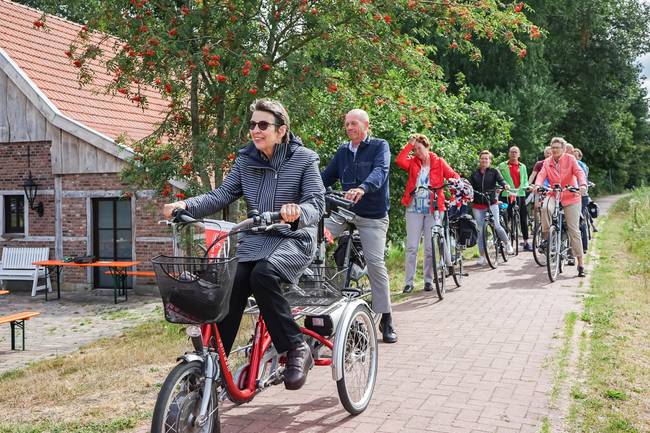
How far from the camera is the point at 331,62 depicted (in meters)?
→ 11.4

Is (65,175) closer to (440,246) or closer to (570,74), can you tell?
(440,246)

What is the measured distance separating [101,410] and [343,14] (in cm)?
645

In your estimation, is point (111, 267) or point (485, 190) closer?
point (485, 190)

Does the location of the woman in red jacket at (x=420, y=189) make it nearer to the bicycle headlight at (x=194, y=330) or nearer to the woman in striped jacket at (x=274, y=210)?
the woman in striped jacket at (x=274, y=210)

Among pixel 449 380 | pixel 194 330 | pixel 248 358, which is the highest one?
pixel 194 330

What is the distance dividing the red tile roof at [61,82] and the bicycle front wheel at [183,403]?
12.8 m

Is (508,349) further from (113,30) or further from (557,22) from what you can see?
(557,22)

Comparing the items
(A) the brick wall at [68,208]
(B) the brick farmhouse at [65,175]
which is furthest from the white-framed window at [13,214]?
(A) the brick wall at [68,208]

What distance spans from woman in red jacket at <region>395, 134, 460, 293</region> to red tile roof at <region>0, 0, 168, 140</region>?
8020 millimetres

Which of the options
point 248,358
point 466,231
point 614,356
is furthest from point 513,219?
point 248,358

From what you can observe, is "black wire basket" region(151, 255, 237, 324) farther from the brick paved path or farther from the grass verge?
the grass verge

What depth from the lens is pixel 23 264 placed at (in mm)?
16750

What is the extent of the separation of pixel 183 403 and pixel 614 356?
426 cm

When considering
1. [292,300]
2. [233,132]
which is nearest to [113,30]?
[233,132]
